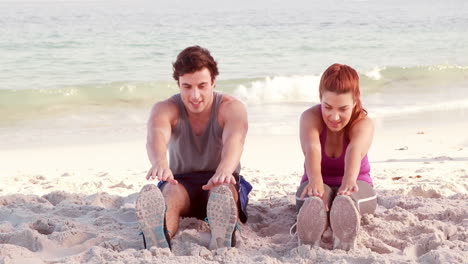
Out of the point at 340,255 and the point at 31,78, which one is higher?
the point at 31,78

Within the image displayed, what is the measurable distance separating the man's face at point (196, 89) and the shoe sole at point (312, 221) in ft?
2.72

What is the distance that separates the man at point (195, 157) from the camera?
3.25 meters

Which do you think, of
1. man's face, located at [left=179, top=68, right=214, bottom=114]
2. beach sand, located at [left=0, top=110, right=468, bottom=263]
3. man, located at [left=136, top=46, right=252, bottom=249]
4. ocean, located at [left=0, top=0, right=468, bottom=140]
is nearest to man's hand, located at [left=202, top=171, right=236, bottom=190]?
man, located at [left=136, top=46, right=252, bottom=249]

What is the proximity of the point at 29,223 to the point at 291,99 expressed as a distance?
258 inches

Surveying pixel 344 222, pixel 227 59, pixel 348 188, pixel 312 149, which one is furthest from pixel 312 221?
pixel 227 59

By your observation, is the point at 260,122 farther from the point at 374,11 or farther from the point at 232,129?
the point at 374,11

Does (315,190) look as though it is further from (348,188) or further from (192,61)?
(192,61)

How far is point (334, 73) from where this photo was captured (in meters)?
3.42

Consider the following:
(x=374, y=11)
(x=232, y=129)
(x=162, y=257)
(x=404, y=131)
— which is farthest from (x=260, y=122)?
(x=374, y=11)

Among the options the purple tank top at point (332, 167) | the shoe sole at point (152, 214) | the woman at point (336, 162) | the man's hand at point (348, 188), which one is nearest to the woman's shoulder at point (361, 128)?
the woman at point (336, 162)

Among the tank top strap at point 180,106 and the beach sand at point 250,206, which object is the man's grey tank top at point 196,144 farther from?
the beach sand at point 250,206

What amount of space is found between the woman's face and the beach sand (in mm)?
642

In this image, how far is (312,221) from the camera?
323cm

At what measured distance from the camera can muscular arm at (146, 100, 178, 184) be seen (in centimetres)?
332
